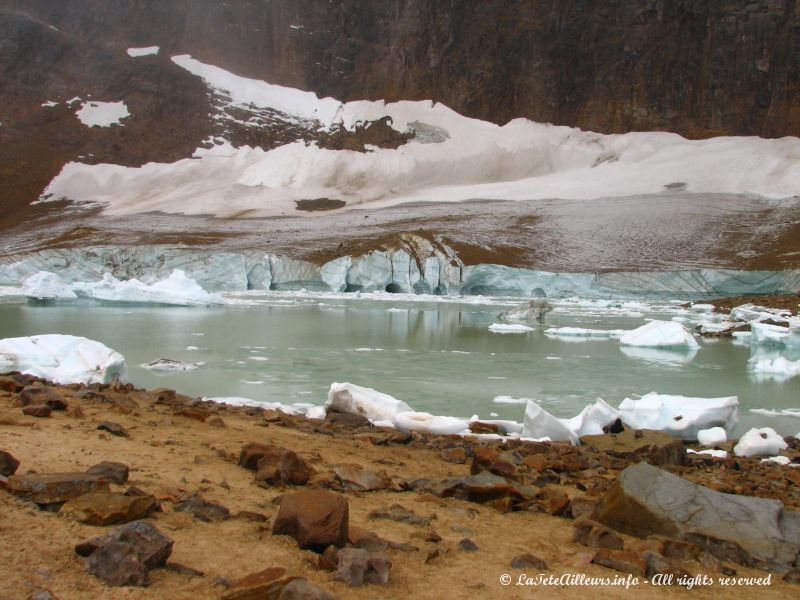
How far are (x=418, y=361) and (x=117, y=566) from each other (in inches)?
415

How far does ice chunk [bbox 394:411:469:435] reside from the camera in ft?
20.3

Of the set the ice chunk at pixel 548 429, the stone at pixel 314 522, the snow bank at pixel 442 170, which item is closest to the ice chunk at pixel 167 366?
the ice chunk at pixel 548 429

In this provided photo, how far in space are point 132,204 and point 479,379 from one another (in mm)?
59910

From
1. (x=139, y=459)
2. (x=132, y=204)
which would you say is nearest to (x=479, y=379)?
(x=139, y=459)

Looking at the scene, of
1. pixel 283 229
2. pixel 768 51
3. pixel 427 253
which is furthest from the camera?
pixel 768 51

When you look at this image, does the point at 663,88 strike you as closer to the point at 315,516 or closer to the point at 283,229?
the point at 283,229

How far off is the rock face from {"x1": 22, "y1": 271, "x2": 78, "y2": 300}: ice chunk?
2750 centimetres

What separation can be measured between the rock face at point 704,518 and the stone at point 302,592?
5.64ft

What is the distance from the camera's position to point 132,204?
2514 inches

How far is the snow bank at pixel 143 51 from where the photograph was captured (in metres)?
83.8

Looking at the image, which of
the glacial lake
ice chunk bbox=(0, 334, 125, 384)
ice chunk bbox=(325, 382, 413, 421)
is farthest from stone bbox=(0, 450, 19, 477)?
the glacial lake

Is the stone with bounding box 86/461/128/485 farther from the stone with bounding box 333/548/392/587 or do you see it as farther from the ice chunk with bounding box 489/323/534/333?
the ice chunk with bounding box 489/323/534/333

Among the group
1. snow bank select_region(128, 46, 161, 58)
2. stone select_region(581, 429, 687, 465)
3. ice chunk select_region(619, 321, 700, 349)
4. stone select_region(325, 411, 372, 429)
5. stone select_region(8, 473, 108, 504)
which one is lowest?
ice chunk select_region(619, 321, 700, 349)

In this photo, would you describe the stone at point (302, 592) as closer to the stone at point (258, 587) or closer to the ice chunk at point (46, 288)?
the stone at point (258, 587)
